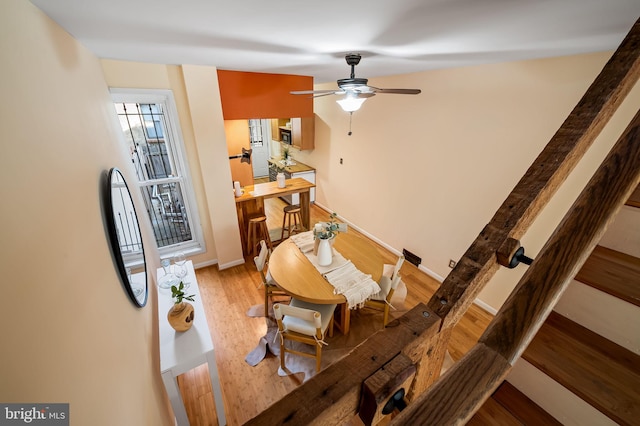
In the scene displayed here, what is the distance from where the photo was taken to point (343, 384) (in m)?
0.44

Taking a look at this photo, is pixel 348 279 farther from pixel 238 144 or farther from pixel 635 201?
pixel 238 144

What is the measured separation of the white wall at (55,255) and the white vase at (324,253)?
1614 mm

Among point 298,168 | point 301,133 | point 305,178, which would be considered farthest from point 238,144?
point 305,178

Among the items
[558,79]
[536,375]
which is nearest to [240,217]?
[536,375]

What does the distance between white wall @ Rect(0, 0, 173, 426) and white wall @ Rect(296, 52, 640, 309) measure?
2573mm

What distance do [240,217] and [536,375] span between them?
3.79 m

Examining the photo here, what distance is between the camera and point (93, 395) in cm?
79

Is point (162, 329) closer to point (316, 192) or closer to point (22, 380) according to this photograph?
point (22, 380)

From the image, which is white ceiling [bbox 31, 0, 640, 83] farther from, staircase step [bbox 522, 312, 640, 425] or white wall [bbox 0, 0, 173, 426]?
staircase step [bbox 522, 312, 640, 425]

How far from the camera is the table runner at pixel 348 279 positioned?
2246mm

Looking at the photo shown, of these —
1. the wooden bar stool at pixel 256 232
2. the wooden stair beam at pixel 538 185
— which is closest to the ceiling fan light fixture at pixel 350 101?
the wooden stair beam at pixel 538 185

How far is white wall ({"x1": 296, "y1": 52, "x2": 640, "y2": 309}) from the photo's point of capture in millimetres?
2152

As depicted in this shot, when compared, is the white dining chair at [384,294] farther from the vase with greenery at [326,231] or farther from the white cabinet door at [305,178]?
the white cabinet door at [305,178]

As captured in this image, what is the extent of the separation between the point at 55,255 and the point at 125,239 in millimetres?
874
